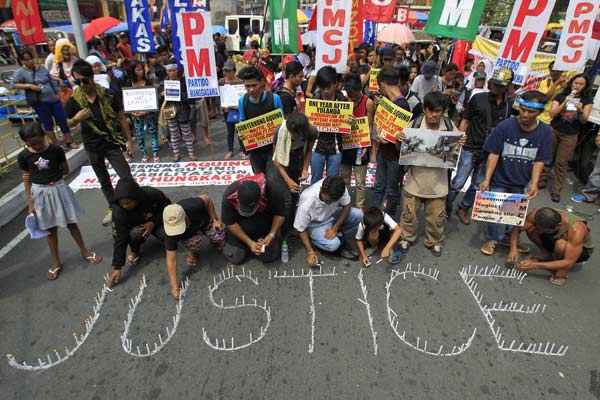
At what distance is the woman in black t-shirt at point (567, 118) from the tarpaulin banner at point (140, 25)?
312 inches

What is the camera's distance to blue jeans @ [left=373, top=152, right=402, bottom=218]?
4668 millimetres

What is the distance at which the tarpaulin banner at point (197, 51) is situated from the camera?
5.66m

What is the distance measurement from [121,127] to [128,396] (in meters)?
3.59

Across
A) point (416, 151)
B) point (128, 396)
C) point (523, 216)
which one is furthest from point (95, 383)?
point (523, 216)

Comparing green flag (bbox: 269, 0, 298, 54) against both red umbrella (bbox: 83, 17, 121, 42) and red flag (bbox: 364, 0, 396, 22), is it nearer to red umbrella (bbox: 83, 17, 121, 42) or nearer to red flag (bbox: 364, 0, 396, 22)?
red flag (bbox: 364, 0, 396, 22)

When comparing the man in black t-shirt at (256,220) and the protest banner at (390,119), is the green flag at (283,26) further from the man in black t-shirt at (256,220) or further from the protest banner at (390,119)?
the man in black t-shirt at (256,220)

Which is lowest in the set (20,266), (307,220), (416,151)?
(20,266)

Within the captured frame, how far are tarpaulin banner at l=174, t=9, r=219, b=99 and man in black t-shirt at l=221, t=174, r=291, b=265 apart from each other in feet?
9.09

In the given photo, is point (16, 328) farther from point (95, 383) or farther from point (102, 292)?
point (95, 383)

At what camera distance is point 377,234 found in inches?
169

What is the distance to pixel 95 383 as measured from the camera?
2930 millimetres

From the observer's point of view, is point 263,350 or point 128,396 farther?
point 263,350

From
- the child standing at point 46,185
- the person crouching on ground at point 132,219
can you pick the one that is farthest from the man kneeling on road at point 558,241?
the child standing at point 46,185

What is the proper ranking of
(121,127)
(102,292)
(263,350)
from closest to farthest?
(263,350) < (102,292) < (121,127)
